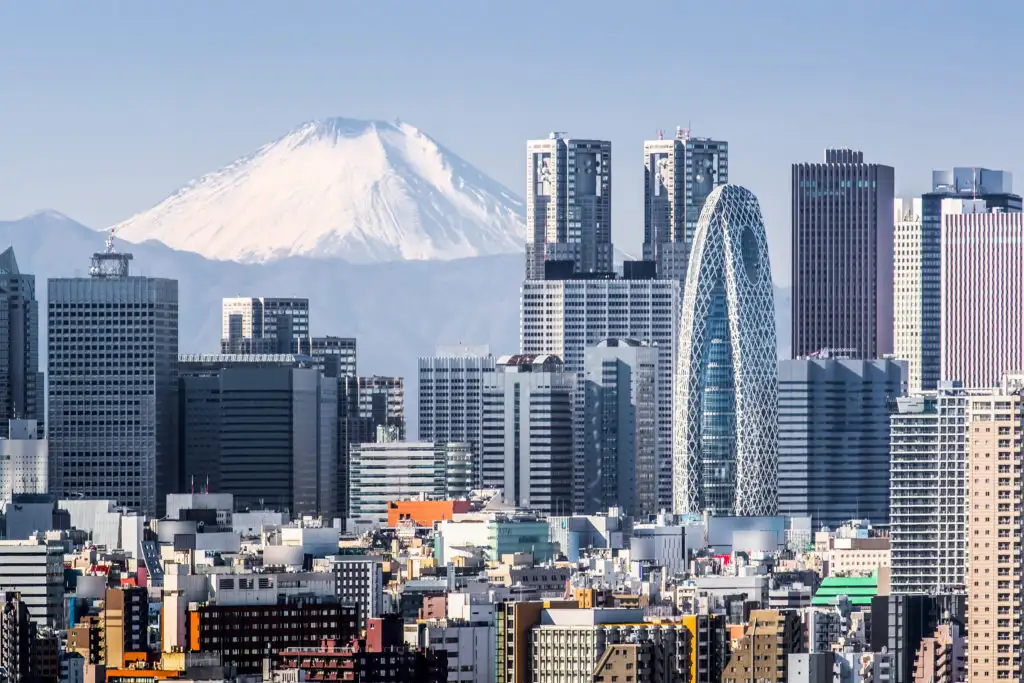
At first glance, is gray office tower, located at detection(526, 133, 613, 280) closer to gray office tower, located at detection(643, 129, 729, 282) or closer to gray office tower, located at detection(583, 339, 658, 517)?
gray office tower, located at detection(643, 129, 729, 282)

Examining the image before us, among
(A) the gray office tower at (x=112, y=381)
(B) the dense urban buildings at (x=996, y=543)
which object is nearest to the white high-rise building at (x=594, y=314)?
(A) the gray office tower at (x=112, y=381)

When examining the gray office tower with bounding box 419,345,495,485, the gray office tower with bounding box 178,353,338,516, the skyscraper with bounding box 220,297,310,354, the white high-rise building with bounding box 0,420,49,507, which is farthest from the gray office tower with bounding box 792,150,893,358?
the white high-rise building with bounding box 0,420,49,507

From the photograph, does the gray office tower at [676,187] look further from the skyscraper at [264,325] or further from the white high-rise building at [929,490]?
the white high-rise building at [929,490]

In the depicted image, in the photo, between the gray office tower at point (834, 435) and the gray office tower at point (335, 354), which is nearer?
the gray office tower at point (834, 435)

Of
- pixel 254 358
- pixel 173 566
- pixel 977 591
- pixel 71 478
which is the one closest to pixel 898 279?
pixel 254 358

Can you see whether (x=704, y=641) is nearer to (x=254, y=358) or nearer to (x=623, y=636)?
(x=623, y=636)

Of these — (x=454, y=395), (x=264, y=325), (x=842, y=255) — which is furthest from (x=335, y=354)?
(x=842, y=255)

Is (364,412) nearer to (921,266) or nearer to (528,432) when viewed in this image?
(528,432)
